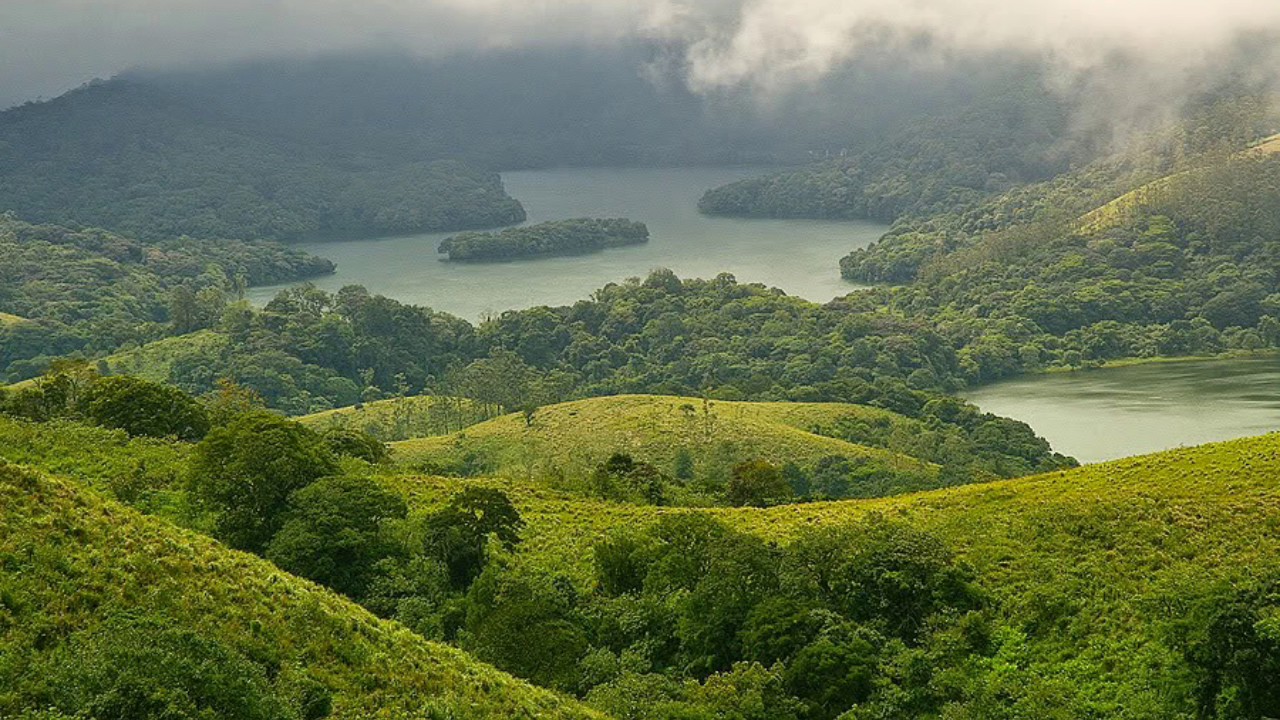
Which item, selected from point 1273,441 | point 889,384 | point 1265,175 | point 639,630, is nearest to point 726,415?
point 889,384

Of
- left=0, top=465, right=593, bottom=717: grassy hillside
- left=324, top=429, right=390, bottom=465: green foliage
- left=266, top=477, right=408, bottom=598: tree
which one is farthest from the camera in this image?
left=324, top=429, right=390, bottom=465: green foliage

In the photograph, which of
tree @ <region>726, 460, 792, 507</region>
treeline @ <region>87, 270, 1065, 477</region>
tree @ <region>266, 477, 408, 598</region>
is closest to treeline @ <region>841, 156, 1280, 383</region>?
treeline @ <region>87, 270, 1065, 477</region>

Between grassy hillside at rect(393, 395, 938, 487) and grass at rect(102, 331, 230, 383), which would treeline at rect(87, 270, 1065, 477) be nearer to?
grass at rect(102, 331, 230, 383)

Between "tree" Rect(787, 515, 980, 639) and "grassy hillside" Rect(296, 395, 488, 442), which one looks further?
"grassy hillside" Rect(296, 395, 488, 442)

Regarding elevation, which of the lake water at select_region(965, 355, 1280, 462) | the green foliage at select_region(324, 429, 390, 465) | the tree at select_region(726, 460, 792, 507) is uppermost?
the green foliage at select_region(324, 429, 390, 465)

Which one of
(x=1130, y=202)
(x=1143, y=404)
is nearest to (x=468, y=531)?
(x=1143, y=404)

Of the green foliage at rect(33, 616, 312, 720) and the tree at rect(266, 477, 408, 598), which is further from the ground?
the green foliage at rect(33, 616, 312, 720)
